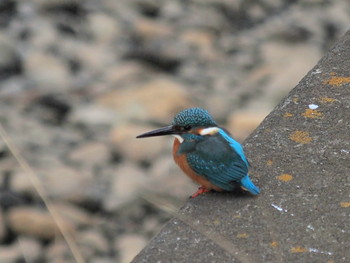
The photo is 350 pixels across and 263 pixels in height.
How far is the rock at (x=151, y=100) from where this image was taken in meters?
4.88

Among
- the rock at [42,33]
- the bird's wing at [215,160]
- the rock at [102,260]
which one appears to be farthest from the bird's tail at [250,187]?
the rock at [42,33]

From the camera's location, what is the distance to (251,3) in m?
6.26

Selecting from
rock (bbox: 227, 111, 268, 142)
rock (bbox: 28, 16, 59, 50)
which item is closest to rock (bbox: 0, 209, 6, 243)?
rock (bbox: 227, 111, 268, 142)

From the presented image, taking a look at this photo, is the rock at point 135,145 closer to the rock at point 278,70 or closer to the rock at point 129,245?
the rock at point 129,245

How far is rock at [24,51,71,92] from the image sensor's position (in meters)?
5.22

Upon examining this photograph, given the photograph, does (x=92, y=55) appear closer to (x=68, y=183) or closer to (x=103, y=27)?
(x=103, y=27)

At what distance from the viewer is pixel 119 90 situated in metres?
5.19

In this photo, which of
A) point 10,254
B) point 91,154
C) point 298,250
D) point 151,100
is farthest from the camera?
point 151,100

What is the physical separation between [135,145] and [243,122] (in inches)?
25.3

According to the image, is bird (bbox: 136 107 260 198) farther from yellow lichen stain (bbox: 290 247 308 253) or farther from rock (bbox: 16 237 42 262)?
→ rock (bbox: 16 237 42 262)

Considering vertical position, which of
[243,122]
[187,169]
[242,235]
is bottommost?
[243,122]

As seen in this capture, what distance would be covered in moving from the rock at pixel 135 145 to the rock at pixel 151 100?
19 centimetres

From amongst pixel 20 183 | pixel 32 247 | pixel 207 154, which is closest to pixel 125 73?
pixel 20 183

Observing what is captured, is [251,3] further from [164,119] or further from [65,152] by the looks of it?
[65,152]
